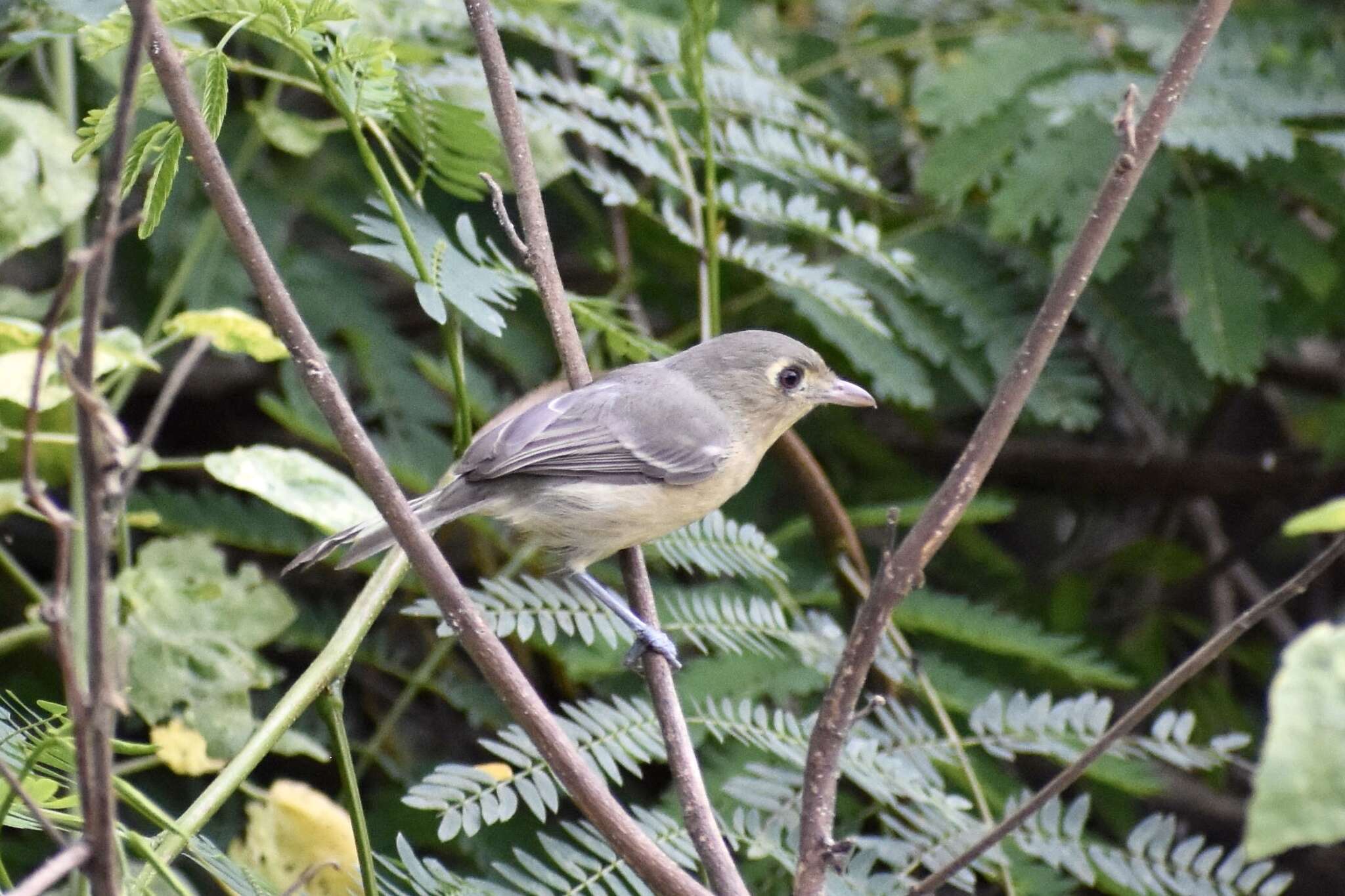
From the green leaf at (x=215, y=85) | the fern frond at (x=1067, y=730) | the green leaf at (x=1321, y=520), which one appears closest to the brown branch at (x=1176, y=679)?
the green leaf at (x=1321, y=520)

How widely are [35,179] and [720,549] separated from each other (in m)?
1.50

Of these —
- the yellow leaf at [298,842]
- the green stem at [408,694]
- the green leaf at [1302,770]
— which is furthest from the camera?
the green stem at [408,694]

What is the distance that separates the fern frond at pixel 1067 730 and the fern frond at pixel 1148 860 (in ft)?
0.39

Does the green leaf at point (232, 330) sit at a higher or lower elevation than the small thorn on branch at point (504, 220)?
lower

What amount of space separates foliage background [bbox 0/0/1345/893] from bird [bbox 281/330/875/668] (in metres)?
0.10

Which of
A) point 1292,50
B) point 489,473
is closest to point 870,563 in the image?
point 489,473

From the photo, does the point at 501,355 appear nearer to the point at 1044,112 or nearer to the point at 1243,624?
the point at 1044,112

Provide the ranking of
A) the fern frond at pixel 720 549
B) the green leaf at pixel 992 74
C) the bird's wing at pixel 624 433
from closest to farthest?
the fern frond at pixel 720 549 < the bird's wing at pixel 624 433 < the green leaf at pixel 992 74

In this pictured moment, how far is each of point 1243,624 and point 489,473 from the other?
62.7 inches

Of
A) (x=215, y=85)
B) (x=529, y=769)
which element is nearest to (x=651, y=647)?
(x=529, y=769)

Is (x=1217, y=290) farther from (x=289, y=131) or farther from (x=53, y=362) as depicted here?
(x=53, y=362)

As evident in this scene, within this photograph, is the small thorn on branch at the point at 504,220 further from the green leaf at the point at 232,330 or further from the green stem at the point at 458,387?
the green leaf at the point at 232,330

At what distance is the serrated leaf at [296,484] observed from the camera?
2.36 metres

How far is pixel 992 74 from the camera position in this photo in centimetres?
351
